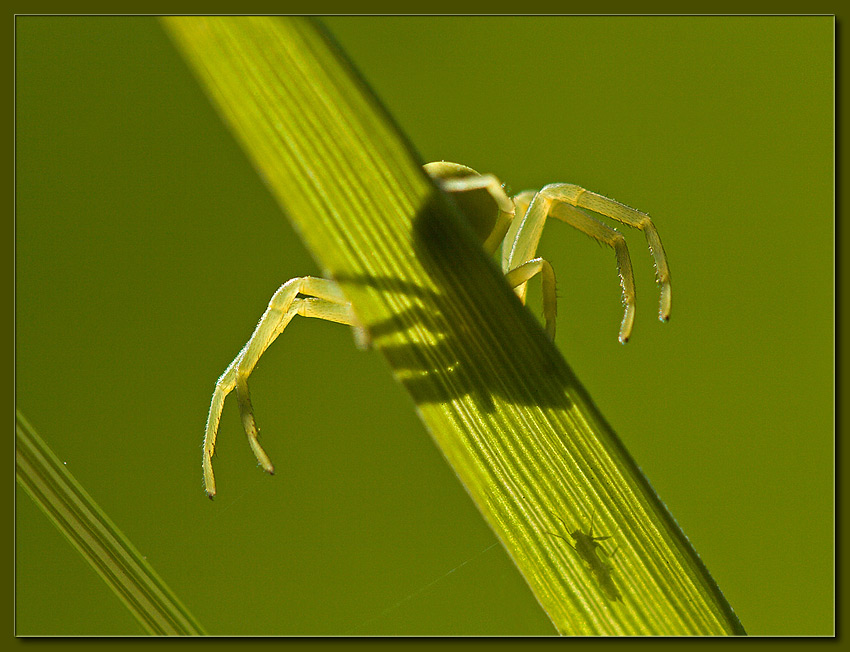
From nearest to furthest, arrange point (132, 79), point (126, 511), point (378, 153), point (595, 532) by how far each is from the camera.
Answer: point (378, 153) < point (595, 532) < point (126, 511) < point (132, 79)

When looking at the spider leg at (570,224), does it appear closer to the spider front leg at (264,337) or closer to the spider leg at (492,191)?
the spider leg at (492,191)

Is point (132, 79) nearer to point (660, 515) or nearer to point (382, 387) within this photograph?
point (382, 387)

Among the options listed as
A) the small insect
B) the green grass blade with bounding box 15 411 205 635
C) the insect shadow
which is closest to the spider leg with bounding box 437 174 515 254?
the insect shadow

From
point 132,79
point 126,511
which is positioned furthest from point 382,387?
point 132,79

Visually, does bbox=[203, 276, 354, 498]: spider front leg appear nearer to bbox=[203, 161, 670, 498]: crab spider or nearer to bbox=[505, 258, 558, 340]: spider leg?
bbox=[203, 161, 670, 498]: crab spider

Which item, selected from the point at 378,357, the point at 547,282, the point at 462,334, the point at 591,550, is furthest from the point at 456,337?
the point at 378,357

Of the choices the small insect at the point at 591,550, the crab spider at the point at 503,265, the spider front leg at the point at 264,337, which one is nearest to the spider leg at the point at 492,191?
the crab spider at the point at 503,265
